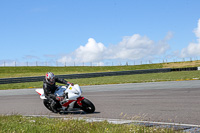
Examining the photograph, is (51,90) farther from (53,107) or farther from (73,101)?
(73,101)

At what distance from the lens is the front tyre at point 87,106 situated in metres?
9.84

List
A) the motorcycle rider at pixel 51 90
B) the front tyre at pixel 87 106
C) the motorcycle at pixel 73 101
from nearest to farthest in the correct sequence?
the motorcycle at pixel 73 101
the front tyre at pixel 87 106
the motorcycle rider at pixel 51 90

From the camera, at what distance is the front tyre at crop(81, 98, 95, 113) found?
32.3 ft

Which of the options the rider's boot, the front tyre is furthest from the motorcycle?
the rider's boot

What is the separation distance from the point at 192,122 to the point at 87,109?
358cm

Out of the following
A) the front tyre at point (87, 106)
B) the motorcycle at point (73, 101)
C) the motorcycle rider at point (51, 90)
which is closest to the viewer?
the motorcycle at point (73, 101)

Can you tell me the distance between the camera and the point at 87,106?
9.91 meters

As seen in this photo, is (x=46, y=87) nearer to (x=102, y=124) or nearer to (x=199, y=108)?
(x=102, y=124)

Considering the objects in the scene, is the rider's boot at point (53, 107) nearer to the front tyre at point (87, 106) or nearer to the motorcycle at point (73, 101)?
the motorcycle at point (73, 101)

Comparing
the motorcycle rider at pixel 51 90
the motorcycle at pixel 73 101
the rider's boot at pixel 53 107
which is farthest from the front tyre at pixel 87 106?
the rider's boot at pixel 53 107

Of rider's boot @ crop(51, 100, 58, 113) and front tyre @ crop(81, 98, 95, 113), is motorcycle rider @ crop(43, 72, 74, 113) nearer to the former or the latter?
rider's boot @ crop(51, 100, 58, 113)

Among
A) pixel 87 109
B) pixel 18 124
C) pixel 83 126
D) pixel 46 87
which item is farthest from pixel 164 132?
pixel 46 87

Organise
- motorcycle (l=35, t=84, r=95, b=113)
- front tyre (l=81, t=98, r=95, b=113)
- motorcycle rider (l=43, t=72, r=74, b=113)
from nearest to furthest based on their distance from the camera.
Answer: motorcycle (l=35, t=84, r=95, b=113) < front tyre (l=81, t=98, r=95, b=113) < motorcycle rider (l=43, t=72, r=74, b=113)

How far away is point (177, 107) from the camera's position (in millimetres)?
10422
